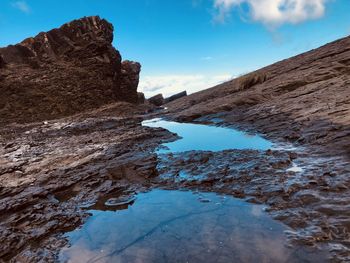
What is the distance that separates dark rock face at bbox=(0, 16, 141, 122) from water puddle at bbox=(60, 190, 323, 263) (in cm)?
1927

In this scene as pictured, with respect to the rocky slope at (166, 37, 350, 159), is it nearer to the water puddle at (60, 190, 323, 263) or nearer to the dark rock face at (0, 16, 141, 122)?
the water puddle at (60, 190, 323, 263)

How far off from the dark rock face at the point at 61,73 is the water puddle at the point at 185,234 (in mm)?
19269

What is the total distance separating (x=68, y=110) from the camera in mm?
22812

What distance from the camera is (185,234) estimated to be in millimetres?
3545

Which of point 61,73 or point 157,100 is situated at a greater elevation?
point 61,73

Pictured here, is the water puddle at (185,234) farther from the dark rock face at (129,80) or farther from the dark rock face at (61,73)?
the dark rock face at (129,80)

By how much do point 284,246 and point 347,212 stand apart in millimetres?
897

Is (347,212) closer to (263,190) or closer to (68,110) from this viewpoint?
(263,190)

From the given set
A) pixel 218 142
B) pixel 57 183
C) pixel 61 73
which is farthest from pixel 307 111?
pixel 61 73

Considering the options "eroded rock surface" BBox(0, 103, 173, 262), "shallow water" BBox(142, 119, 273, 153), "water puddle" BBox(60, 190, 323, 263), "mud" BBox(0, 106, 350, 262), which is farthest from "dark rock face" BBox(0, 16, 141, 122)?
"water puddle" BBox(60, 190, 323, 263)

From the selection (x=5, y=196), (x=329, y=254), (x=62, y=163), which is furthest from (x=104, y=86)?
(x=329, y=254)

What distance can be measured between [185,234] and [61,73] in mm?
22790

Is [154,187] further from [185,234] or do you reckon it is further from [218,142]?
[218,142]

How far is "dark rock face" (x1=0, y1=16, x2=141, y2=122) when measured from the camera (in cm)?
2147
